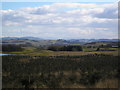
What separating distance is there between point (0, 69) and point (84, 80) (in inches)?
320

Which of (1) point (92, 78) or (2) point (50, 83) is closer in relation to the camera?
(2) point (50, 83)

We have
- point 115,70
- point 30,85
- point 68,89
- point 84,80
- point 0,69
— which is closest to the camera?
point 68,89

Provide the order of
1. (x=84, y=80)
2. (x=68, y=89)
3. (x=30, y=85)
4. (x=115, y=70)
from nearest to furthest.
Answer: (x=68, y=89)
(x=30, y=85)
(x=84, y=80)
(x=115, y=70)

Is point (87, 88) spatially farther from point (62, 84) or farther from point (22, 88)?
point (22, 88)

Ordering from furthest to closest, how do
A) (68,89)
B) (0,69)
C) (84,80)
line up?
(0,69) → (84,80) → (68,89)

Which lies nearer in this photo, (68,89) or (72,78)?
(68,89)

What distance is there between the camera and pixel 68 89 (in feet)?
36.0

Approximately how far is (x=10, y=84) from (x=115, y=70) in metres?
7.77

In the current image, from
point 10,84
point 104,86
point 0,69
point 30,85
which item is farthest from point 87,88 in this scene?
point 0,69

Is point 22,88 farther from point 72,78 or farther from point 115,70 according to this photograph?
point 115,70

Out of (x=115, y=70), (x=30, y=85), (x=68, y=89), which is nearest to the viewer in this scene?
(x=68, y=89)

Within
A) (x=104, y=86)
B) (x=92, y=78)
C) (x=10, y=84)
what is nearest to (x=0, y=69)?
(x=10, y=84)

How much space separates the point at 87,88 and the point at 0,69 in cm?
942

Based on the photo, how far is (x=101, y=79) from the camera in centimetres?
1331
